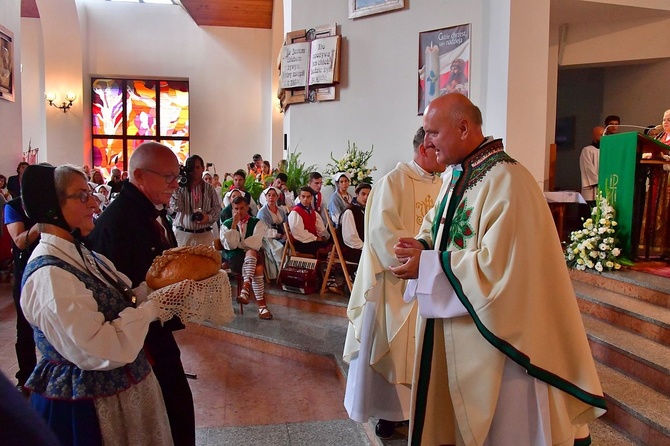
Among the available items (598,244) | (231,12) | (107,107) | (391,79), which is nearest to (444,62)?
(391,79)

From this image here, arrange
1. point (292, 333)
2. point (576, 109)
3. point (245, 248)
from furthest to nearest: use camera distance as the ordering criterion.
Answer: point (576, 109), point (245, 248), point (292, 333)

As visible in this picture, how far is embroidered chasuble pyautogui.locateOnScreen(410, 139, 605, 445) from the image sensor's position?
5.60 ft

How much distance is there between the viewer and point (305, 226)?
6219 mm

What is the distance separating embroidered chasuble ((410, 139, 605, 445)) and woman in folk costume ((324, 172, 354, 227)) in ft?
15.5

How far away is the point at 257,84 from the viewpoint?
14.5 m

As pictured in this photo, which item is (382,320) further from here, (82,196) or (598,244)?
(598,244)

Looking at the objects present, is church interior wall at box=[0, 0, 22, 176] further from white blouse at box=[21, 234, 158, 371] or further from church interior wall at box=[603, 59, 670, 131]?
church interior wall at box=[603, 59, 670, 131]

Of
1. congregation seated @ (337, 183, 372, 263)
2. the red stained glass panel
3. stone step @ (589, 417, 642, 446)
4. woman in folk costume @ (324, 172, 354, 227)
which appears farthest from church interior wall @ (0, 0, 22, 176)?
stone step @ (589, 417, 642, 446)

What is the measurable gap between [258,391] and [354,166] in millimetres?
4049

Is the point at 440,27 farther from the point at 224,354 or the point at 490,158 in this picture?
the point at 490,158

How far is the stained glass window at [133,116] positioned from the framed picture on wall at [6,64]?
20.8 ft

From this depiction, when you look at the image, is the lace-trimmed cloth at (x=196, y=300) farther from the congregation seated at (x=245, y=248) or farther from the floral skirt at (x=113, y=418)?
the congregation seated at (x=245, y=248)

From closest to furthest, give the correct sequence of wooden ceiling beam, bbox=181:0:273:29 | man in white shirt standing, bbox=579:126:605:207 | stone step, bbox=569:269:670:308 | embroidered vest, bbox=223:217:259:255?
stone step, bbox=569:269:670:308
embroidered vest, bbox=223:217:259:255
man in white shirt standing, bbox=579:126:605:207
wooden ceiling beam, bbox=181:0:273:29

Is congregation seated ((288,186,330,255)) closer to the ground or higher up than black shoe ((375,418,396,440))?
higher up
